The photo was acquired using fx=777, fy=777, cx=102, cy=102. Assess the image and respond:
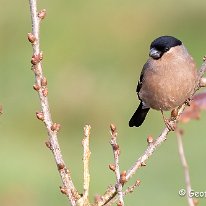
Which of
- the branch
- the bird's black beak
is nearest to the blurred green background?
the bird's black beak

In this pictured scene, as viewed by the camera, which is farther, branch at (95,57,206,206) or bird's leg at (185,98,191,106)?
bird's leg at (185,98,191,106)

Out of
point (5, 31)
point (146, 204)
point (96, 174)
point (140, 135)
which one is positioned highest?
point (5, 31)

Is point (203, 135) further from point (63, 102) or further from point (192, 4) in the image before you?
point (192, 4)

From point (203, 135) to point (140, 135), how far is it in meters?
0.95

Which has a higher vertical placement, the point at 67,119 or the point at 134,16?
the point at 134,16

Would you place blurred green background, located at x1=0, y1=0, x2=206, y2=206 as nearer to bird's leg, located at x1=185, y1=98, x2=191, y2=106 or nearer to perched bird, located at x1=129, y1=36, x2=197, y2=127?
perched bird, located at x1=129, y1=36, x2=197, y2=127

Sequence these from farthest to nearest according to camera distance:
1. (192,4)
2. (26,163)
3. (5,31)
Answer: (192,4) → (5,31) → (26,163)

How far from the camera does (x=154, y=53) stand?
5227mm

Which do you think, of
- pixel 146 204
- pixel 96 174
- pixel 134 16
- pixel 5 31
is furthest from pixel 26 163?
pixel 134 16

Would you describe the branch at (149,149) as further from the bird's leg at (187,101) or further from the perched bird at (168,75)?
the perched bird at (168,75)

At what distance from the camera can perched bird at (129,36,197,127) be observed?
517 centimetres

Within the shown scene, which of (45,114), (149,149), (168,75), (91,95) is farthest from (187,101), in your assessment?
(91,95)

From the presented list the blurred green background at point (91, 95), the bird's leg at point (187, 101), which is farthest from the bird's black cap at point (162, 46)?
the blurred green background at point (91, 95)

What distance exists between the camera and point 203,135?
11484 millimetres
